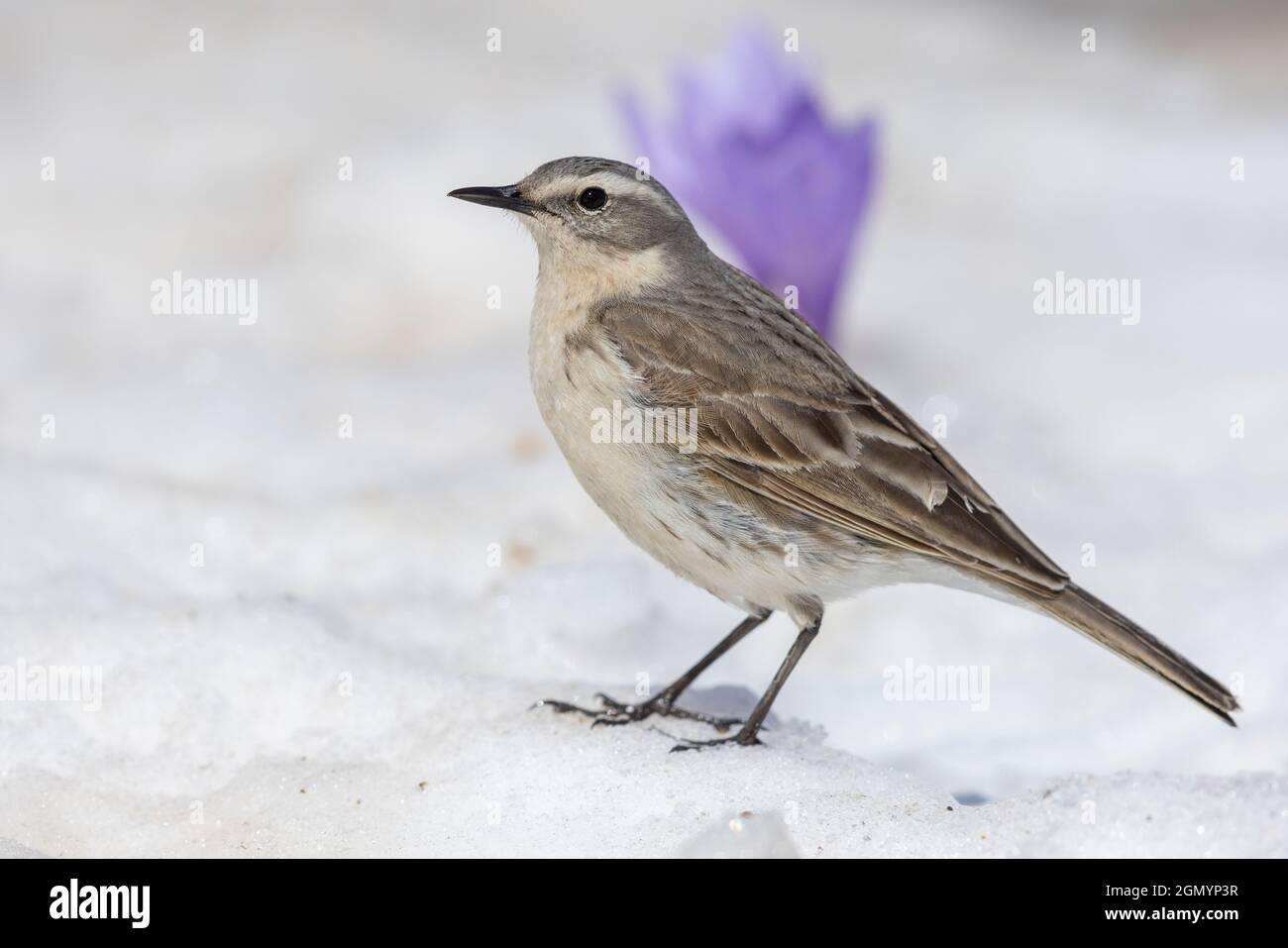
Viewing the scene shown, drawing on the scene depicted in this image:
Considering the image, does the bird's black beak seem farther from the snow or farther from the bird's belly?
the snow

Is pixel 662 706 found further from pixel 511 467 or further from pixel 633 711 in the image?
pixel 511 467

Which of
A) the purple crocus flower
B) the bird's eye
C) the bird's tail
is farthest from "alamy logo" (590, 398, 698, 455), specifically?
the purple crocus flower

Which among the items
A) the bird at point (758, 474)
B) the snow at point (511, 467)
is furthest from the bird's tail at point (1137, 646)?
the snow at point (511, 467)

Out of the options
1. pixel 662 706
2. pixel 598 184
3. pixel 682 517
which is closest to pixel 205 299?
pixel 598 184
